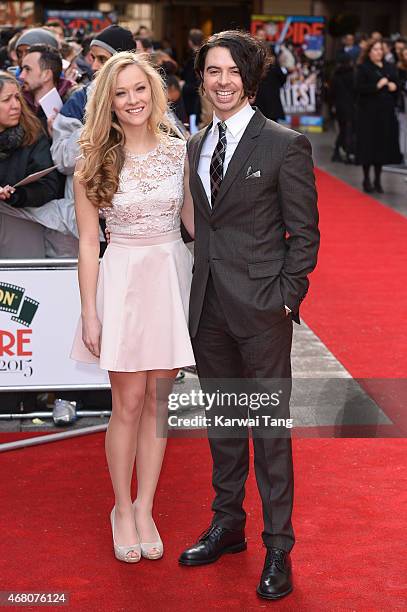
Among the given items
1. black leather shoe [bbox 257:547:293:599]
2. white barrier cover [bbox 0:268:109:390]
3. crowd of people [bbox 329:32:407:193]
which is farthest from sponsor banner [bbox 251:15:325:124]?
black leather shoe [bbox 257:547:293:599]

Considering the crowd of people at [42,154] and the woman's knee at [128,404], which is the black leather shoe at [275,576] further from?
the crowd of people at [42,154]

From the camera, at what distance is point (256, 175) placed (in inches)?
155

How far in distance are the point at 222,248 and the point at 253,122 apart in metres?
0.46

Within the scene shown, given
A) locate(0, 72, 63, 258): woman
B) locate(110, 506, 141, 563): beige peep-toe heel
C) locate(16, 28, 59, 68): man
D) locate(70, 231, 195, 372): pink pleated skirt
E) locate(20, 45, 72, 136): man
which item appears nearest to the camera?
locate(70, 231, 195, 372): pink pleated skirt

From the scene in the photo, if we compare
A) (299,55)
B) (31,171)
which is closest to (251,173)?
(31,171)

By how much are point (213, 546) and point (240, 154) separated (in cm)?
154

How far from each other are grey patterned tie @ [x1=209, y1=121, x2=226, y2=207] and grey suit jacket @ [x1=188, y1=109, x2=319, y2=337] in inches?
1.7

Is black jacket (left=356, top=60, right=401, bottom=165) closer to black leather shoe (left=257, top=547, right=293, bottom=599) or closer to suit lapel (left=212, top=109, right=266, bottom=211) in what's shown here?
suit lapel (left=212, top=109, right=266, bottom=211)

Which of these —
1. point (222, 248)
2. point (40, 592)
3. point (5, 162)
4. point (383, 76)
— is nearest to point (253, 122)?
point (222, 248)

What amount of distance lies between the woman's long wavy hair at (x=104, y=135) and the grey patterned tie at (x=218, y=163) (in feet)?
1.10

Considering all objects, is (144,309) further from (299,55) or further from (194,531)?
(299,55)

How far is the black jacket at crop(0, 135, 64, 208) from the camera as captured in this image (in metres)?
6.20

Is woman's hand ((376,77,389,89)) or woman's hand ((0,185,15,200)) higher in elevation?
woman's hand ((0,185,15,200))

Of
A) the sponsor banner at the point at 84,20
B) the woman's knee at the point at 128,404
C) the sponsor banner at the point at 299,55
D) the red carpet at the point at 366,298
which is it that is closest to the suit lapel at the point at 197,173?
the woman's knee at the point at 128,404
